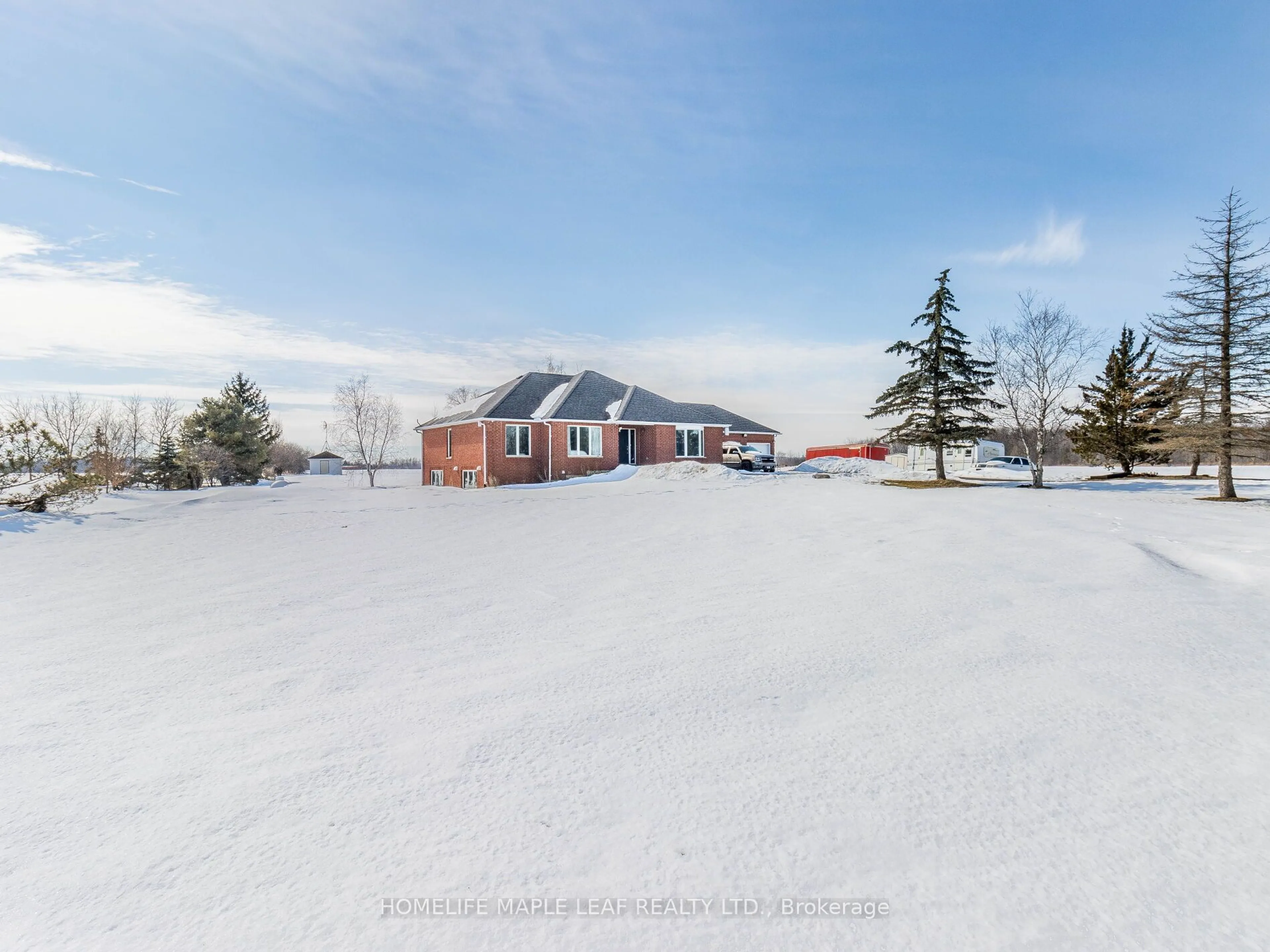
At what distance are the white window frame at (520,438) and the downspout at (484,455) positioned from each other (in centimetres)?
71

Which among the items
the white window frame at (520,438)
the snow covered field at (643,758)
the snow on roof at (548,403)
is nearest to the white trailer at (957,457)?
the snow on roof at (548,403)

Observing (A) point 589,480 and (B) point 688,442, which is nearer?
(A) point 589,480

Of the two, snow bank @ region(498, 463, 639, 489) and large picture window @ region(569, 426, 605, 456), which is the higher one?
large picture window @ region(569, 426, 605, 456)

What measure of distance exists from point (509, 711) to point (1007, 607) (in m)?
3.95

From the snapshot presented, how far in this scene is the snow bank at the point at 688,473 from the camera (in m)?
22.0

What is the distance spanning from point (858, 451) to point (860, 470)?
1390 centimetres

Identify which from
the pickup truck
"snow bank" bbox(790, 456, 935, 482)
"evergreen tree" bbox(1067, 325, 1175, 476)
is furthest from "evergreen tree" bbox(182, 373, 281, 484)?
"evergreen tree" bbox(1067, 325, 1175, 476)

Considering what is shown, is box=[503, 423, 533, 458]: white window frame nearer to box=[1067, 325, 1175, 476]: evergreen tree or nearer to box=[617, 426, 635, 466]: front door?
box=[617, 426, 635, 466]: front door

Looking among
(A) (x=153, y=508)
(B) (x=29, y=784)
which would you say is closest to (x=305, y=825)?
(B) (x=29, y=784)

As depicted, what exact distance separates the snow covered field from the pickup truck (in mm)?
22462

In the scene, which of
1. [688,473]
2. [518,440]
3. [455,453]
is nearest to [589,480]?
[518,440]

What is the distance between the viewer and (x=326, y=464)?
50.4 metres

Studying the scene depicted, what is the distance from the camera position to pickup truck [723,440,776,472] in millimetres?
28312

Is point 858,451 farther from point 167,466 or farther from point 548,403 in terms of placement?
point 167,466
